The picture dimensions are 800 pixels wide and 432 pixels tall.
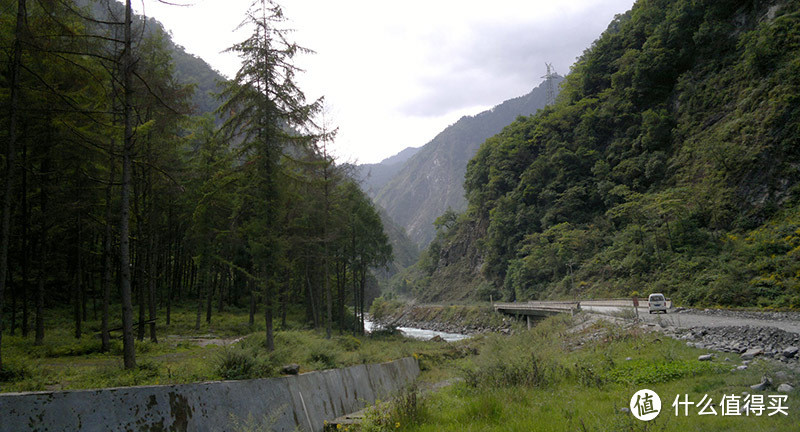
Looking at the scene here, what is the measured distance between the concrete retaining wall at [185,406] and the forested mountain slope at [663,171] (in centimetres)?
2237

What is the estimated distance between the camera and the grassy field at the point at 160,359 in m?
6.66

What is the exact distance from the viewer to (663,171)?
3744cm

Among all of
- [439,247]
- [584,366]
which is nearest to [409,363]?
[584,366]

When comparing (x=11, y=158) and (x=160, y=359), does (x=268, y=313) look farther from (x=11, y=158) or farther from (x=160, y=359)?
(x=11, y=158)

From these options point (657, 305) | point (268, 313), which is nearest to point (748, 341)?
point (657, 305)

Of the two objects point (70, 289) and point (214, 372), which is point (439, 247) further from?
point (214, 372)

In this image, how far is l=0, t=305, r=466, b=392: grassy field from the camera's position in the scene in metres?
6.66

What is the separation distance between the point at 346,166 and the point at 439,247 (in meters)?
66.4

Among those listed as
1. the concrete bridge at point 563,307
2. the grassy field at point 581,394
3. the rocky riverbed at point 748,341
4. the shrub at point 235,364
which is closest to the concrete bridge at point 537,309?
the concrete bridge at point 563,307

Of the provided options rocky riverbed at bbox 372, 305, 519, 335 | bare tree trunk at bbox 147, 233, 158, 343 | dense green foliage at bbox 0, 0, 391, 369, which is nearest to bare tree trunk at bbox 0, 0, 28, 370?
dense green foliage at bbox 0, 0, 391, 369

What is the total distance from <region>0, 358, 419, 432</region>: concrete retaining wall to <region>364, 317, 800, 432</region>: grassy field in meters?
1.31

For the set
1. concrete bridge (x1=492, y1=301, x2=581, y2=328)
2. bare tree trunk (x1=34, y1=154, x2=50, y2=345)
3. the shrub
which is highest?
bare tree trunk (x1=34, y1=154, x2=50, y2=345)

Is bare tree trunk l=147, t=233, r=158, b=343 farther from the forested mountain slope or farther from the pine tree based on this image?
the forested mountain slope

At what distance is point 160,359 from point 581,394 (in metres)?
11.7
